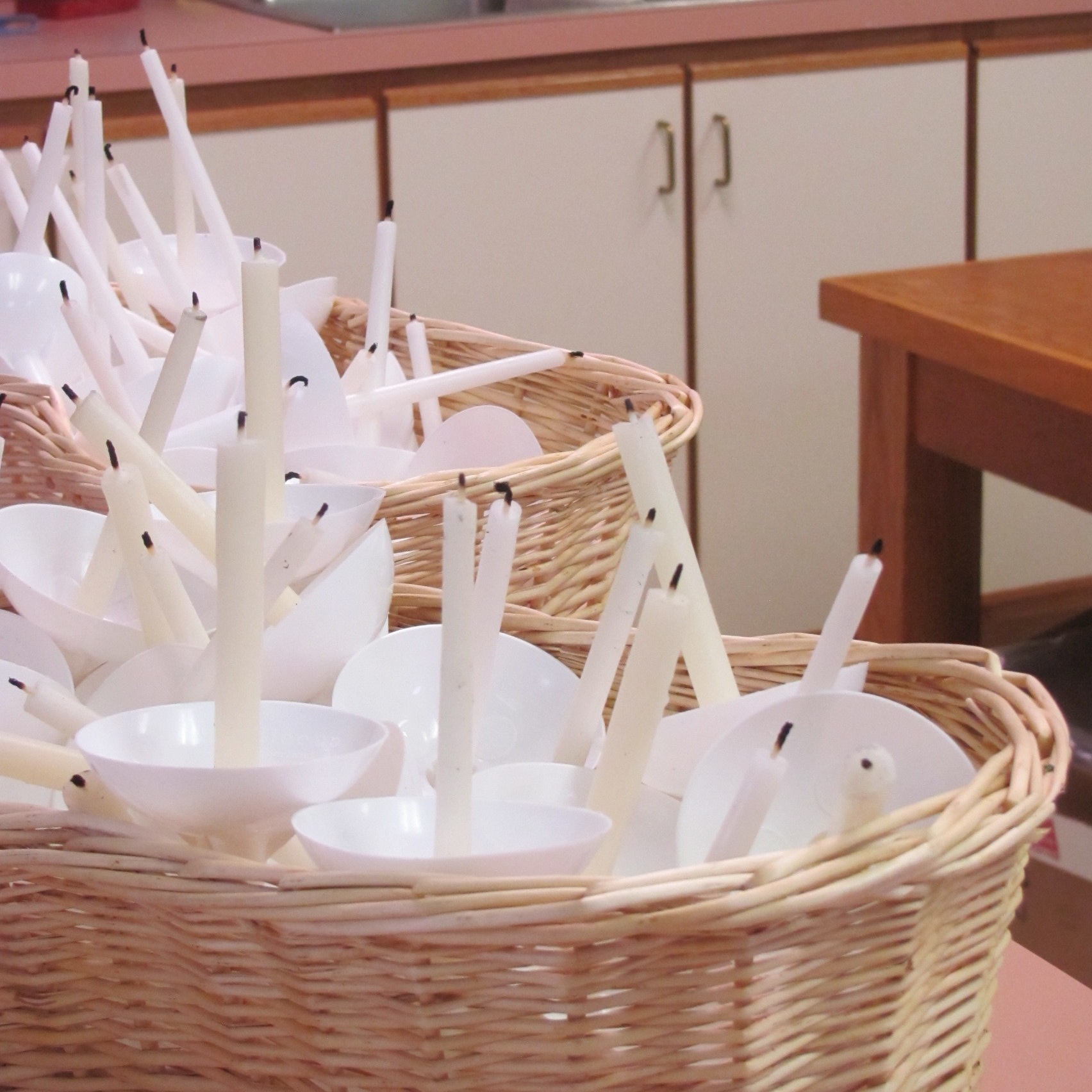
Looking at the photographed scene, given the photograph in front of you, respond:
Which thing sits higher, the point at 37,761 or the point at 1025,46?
the point at 1025,46

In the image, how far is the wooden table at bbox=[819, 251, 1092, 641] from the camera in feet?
3.82

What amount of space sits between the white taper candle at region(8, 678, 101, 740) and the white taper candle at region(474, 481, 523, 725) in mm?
118

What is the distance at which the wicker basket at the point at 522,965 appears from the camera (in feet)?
1.23

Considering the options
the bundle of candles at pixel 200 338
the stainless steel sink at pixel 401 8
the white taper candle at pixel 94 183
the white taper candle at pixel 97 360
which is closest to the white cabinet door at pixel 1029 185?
the stainless steel sink at pixel 401 8

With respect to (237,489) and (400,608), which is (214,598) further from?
(237,489)

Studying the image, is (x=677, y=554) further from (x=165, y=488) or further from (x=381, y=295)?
(x=381, y=295)

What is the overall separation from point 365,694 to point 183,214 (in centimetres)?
52

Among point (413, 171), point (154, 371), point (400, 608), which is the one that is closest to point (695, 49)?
point (413, 171)

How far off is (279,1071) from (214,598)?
21 cm

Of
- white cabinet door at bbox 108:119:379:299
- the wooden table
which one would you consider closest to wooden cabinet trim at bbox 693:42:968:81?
white cabinet door at bbox 108:119:379:299

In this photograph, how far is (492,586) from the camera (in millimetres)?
481

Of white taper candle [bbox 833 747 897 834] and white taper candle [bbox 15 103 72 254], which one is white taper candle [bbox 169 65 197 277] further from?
white taper candle [bbox 833 747 897 834]

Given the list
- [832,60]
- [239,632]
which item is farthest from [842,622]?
[832,60]

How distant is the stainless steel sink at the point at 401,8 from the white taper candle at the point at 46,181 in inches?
47.3
